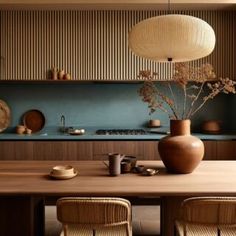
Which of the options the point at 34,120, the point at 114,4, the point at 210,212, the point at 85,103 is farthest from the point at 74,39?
the point at 210,212

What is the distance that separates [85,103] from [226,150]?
6.82ft

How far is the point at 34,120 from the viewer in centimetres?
484

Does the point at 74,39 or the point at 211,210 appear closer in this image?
the point at 211,210

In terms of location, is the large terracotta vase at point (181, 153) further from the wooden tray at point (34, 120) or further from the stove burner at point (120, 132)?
the wooden tray at point (34, 120)

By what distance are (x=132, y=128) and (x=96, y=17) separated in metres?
1.66

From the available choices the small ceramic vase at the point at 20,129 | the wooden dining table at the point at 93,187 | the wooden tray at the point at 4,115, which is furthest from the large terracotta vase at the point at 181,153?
the wooden tray at the point at 4,115

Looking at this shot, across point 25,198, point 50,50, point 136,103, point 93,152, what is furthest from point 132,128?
point 25,198

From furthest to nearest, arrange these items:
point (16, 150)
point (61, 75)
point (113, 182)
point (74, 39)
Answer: point (74, 39)
point (61, 75)
point (16, 150)
point (113, 182)

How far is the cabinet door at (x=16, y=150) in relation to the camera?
4184 millimetres

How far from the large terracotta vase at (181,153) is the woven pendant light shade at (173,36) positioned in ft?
Result: 1.83

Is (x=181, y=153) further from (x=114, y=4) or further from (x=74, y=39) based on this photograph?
(x=74, y=39)

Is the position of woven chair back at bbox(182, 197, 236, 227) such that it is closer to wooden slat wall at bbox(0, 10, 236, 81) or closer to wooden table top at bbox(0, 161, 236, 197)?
wooden table top at bbox(0, 161, 236, 197)

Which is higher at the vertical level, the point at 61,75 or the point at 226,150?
the point at 61,75

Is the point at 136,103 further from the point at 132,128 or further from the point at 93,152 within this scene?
the point at 93,152
